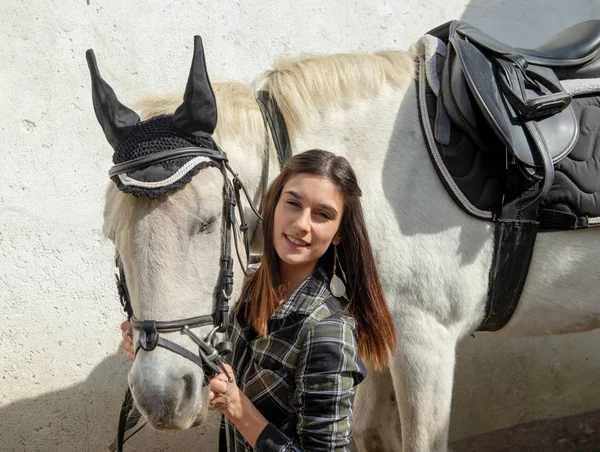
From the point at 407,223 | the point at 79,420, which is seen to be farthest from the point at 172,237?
the point at 79,420

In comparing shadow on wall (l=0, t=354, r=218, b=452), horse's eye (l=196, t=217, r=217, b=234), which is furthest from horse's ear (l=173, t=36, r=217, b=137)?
shadow on wall (l=0, t=354, r=218, b=452)

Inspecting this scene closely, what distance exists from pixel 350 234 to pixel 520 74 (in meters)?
0.89

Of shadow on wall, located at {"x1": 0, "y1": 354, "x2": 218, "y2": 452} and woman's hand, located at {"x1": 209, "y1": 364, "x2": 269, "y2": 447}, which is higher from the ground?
woman's hand, located at {"x1": 209, "y1": 364, "x2": 269, "y2": 447}

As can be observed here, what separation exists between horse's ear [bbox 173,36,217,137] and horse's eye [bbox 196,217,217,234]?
0.77ft

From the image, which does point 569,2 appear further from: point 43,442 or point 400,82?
point 43,442

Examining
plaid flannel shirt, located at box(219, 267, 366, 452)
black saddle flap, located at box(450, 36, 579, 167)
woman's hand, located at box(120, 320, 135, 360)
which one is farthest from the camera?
black saddle flap, located at box(450, 36, 579, 167)

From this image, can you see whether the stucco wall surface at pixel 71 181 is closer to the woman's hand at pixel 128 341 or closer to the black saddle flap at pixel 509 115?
the woman's hand at pixel 128 341

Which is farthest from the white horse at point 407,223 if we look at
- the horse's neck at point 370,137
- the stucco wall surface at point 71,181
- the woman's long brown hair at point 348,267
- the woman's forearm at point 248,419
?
the stucco wall surface at point 71,181

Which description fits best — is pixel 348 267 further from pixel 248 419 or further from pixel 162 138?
pixel 162 138

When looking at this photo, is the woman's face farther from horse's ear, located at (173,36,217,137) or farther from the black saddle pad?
the black saddle pad

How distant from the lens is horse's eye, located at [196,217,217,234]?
1599 millimetres

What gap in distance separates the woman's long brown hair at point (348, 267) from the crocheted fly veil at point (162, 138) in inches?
9.4

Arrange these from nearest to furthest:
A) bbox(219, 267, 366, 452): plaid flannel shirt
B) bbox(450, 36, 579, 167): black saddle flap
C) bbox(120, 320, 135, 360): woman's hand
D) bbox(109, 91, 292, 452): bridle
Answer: bbox(219, 267, 366, 452): plaid flannel shirt
bbox(109, 91, 292, 452): bridle
bbox(120, 320, 135, 360): woman's hand
bbox(450, 36, 579, 167): black saddle flap

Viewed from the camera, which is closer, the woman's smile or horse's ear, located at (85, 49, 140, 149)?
the woman's smile
